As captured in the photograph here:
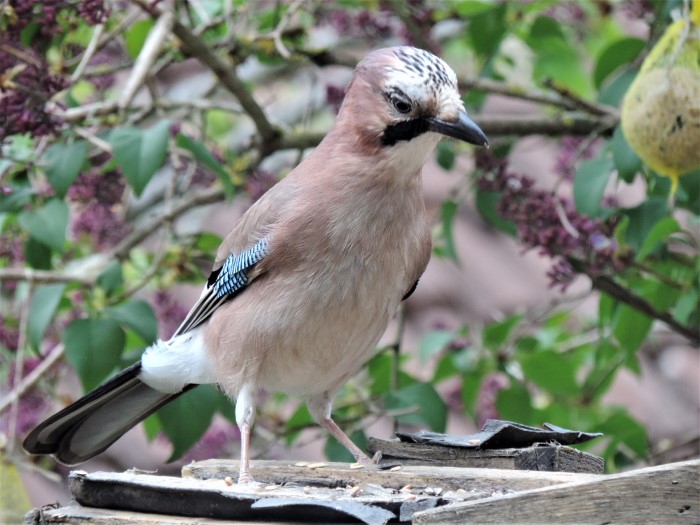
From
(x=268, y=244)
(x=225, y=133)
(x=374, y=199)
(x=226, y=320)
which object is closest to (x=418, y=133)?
(x=374, y=199)

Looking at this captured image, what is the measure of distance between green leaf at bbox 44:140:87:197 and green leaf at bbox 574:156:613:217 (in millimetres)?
1587

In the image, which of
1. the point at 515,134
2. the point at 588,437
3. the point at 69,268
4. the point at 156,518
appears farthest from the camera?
the point at 69,268

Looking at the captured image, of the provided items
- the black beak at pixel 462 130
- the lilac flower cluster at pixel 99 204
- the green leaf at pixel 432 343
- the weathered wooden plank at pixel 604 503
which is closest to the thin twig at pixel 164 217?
the lilac flower cluster at pixel 99 204

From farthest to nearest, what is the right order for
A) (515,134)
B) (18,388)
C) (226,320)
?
(515,134) < (18,388) < (226,320)

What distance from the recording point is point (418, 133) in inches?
105

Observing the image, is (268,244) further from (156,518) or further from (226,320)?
(156,518)

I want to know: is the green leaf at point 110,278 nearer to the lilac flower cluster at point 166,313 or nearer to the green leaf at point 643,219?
the lilac flower cluster at point 166,313

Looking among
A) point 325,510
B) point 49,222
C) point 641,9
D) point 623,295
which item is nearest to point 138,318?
point 49,222

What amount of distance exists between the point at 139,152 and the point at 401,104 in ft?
3.45

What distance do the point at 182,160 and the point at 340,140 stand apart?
6.99ft

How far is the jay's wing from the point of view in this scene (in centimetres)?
294

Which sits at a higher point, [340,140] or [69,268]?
[340,140]

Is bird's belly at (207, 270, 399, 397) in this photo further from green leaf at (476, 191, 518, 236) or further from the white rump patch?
green leaf at (476, 191, 518, 236)

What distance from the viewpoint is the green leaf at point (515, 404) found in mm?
3961
